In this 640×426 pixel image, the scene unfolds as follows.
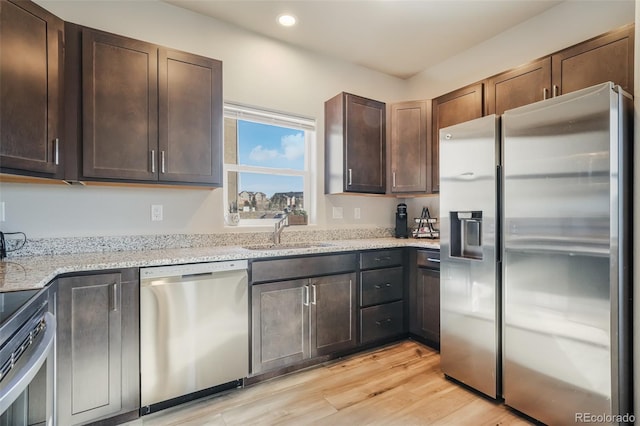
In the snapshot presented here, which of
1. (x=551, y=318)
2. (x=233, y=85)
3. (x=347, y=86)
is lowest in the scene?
(x=551, y=318)

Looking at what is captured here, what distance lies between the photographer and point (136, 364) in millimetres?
1807

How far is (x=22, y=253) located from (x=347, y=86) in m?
3.02

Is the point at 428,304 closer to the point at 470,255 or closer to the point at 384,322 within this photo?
the point at 384,322

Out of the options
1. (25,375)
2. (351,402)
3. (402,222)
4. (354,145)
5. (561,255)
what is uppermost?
(354,145)

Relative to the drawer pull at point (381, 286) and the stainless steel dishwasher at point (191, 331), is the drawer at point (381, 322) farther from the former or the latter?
the stainless steel dishwasher at point (191, 331)

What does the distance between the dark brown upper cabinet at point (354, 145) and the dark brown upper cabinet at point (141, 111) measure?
1159mm

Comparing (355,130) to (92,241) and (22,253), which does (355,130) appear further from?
(22,253)

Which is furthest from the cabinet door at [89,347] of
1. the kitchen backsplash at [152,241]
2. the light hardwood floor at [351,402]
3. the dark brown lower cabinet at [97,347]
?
the kitchen backsplash at [152,241]

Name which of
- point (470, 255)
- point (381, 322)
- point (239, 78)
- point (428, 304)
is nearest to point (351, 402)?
point (381, 322)

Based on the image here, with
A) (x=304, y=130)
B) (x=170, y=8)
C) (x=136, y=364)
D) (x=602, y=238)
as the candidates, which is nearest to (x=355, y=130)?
(x=304, y=130)

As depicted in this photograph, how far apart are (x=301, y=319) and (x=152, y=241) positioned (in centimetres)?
124

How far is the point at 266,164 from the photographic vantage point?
9.87ft

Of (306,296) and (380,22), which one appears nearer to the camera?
(306,296)

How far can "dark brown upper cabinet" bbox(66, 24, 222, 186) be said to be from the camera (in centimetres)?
189
